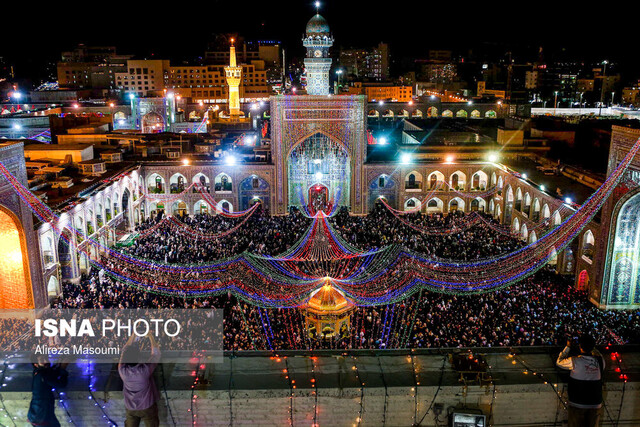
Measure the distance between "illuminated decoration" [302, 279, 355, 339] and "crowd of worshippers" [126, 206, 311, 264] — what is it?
309 inches

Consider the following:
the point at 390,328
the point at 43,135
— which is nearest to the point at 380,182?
the point at 390,328

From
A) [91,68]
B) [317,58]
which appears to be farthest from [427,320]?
[91,68]

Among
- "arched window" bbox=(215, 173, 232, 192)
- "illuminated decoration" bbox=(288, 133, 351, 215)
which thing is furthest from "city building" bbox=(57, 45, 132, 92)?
"illuminated decoration" bbox=(288, 133, 351, 215)

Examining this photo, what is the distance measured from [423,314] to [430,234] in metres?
8.69

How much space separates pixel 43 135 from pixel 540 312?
1221 inches

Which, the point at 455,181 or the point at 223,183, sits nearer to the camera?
the point at 223,183

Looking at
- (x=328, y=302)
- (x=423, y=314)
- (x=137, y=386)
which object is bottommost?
(x=423, y=314)

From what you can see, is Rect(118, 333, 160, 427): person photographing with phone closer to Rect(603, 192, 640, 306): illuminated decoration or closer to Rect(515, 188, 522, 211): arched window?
Rect(603, 192, 640, 306): illuminated decoration

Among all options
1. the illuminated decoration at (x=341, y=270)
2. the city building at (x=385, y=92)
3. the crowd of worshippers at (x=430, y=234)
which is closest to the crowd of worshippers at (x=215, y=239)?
the illuminated decoration at (x=341, y=270)

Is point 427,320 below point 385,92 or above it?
below

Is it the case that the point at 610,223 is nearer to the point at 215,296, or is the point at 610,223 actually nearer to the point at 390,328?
the point at 390,328

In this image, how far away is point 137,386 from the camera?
6285 mm

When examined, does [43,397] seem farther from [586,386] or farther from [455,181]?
[455,181]

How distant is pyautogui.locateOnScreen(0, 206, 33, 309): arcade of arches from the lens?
52.6 feet
